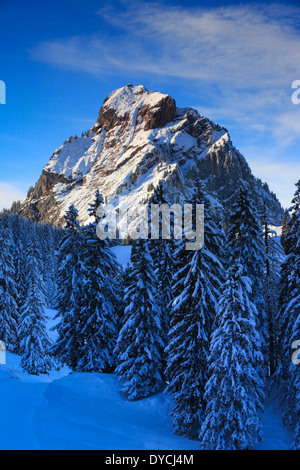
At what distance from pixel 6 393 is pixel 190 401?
9.09 metres

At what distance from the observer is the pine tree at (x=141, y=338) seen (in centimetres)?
1875

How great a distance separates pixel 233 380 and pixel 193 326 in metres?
4.06

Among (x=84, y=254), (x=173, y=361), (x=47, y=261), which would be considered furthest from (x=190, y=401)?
(x=47, y=261)

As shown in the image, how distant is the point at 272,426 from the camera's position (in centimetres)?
1620

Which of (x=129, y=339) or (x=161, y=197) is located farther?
(x=161, y=197)

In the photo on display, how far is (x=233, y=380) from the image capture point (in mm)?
12836

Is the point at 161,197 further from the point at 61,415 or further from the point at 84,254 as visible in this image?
the point at 61,415

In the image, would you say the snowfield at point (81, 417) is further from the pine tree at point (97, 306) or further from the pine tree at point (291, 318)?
the pine tree at point (291, 318)

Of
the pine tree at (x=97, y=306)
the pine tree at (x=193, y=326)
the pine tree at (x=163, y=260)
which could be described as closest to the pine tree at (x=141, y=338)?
the pine tree at (x=193, y=326)

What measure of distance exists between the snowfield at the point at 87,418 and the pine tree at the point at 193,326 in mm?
1415

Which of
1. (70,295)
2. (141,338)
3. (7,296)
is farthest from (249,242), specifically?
(7,296)

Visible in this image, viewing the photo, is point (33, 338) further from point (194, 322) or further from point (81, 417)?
point (194, 322)

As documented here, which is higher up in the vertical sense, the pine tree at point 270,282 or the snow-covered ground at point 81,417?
the pine tree at point 270,282
